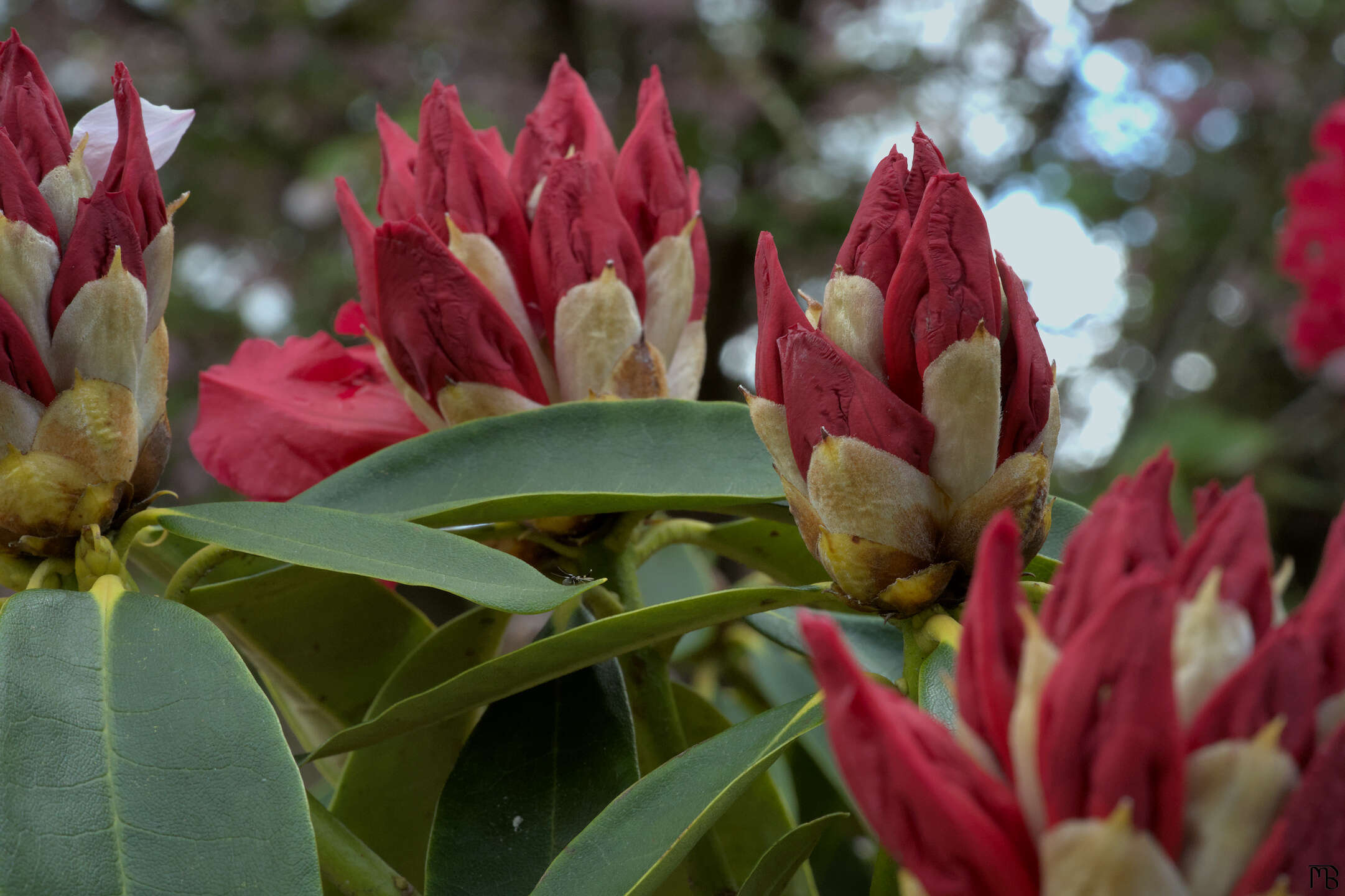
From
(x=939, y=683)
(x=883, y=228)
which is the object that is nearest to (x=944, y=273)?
(x=883, y=228)

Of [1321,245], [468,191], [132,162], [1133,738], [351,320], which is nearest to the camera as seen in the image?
[1133,738]

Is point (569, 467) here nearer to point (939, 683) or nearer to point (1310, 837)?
point (939, 683)

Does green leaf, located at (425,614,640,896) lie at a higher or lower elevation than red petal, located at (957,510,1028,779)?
lower

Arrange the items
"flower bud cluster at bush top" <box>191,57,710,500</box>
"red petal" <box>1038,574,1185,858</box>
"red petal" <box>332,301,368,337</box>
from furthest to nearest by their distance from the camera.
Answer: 1. "red petal" <box>332,301,368,337</box>
2. "flower bud cluster at bush top" <box>191,57,710,500</box>
3. "red petal" <box>1038,574,1185,858</box>

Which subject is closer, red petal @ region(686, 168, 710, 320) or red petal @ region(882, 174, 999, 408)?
red petal @ region(882, 174, 999, 408)

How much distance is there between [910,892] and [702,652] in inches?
29.7

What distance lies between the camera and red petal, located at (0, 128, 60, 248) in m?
0.46

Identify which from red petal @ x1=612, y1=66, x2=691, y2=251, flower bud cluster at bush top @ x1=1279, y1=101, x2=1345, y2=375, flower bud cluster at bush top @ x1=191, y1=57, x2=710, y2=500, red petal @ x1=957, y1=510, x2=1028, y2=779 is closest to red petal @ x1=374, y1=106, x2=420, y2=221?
flower bud cluster at bush top @ x1=191, y1=57, x2=710, y2=500

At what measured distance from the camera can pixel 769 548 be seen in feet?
2.14

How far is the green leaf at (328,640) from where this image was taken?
2.08 ft

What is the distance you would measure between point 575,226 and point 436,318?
0.27ft

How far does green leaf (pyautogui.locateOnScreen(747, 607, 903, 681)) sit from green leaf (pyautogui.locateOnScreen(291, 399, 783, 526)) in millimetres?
114

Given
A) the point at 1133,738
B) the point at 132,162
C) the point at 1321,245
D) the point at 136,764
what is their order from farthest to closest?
the point at 1321,245, the point at 132,162, the point at 136,764, the point at 1133,738

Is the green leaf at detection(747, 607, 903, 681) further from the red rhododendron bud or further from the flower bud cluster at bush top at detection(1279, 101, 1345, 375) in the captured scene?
the flower bud cluster at bush top at detection(1279, 101, 1345, 375)
